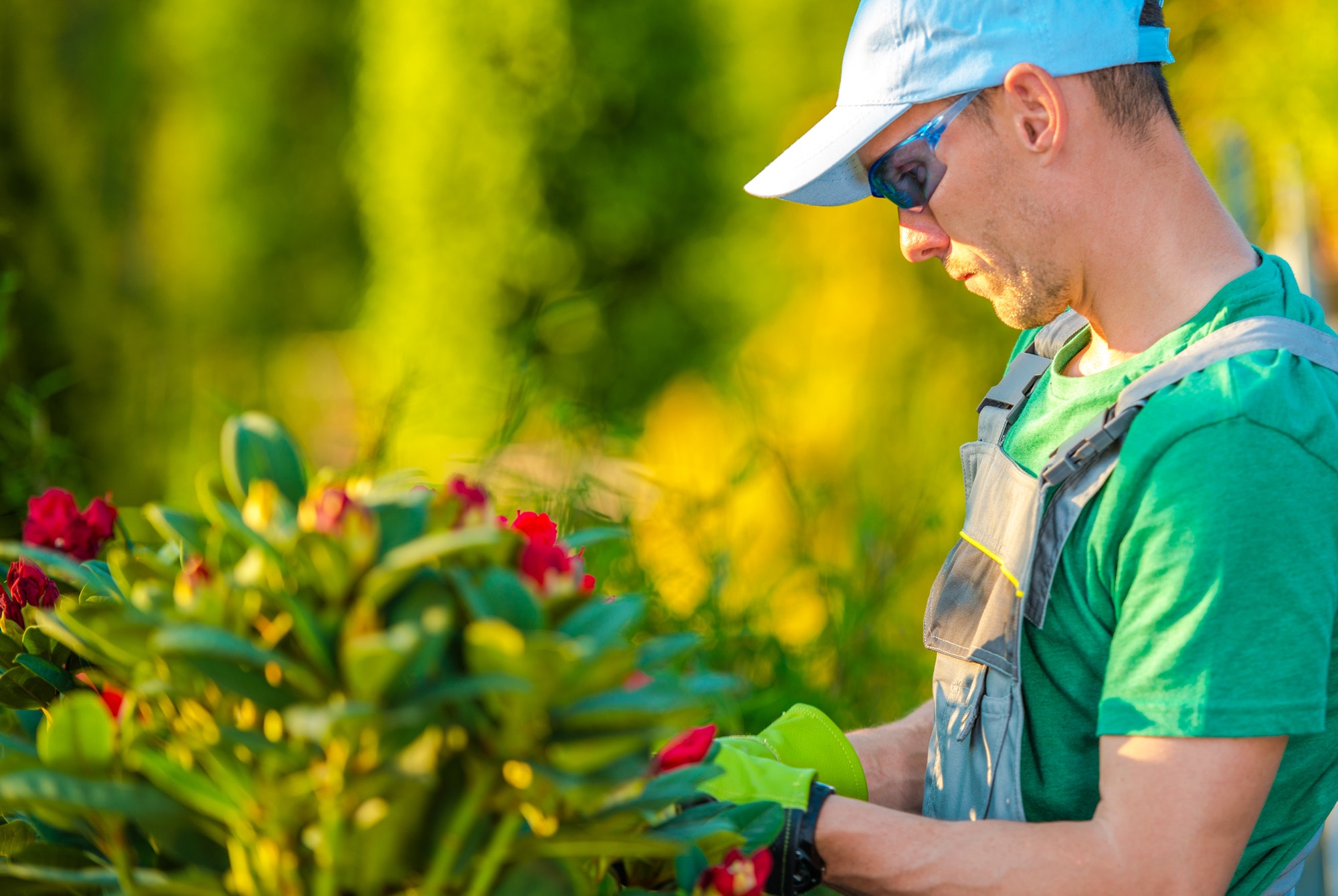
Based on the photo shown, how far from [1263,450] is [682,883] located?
0.72 metres

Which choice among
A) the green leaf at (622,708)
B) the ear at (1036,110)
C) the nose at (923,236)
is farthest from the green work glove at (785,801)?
the ear at (1036,110)

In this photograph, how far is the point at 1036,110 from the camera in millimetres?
1333

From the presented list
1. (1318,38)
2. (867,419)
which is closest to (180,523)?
(867,419)

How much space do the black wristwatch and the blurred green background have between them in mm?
1006

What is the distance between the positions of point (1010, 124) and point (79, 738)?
1.20 meters

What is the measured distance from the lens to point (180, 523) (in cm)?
82

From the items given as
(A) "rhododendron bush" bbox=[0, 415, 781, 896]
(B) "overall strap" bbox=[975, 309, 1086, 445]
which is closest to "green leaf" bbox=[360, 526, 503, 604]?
(A) "rhododendron bush" bbox=[0, 415, 781, 896]

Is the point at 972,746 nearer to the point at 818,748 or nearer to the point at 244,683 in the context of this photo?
the point at 818,748

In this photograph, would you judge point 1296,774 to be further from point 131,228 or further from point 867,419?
point 131,228

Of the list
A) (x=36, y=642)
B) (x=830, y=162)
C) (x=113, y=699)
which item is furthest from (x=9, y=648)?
(x=830, y=162)

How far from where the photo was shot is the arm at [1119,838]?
1.08 m

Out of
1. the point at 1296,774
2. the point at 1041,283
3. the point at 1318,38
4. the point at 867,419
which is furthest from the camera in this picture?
the point at 867,419

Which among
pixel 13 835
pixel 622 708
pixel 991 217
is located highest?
pixel 991 217

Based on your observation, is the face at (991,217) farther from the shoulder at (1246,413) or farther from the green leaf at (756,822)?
the green leaf at (756,822)
